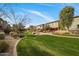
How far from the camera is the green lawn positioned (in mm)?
2539

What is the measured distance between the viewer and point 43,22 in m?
2.59

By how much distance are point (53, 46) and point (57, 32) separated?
0.13 meters

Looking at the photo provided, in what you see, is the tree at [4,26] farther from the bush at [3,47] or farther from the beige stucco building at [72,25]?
the beige stucco building at [72,25]

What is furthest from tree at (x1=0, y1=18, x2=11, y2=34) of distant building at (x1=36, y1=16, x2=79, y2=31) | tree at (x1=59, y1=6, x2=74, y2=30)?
tree at (x1=59, y1=6, x2=74, y2=30)

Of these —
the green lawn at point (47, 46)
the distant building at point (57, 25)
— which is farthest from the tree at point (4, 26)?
the distant building at point (57, 25)

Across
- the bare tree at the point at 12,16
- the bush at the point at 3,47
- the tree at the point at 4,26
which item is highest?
the bare tree at the point at 12,16

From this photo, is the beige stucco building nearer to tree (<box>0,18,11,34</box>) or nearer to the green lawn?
the green lawn

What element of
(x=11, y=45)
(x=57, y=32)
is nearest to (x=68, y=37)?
(x=57, y=32)

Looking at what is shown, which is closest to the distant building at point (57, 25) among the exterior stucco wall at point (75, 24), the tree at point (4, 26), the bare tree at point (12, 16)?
the exterior stucco wall at point (75, 24)

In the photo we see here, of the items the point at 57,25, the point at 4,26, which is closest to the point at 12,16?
the point at 4,26

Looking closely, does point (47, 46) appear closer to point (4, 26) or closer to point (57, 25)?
point (57, 25)

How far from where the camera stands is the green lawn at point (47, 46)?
254cm

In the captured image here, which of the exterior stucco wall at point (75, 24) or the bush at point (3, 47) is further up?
the exterior stucco wall at point (75, 24)

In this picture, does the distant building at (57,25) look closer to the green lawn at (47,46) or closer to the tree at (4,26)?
the green lawn at (47,46)
